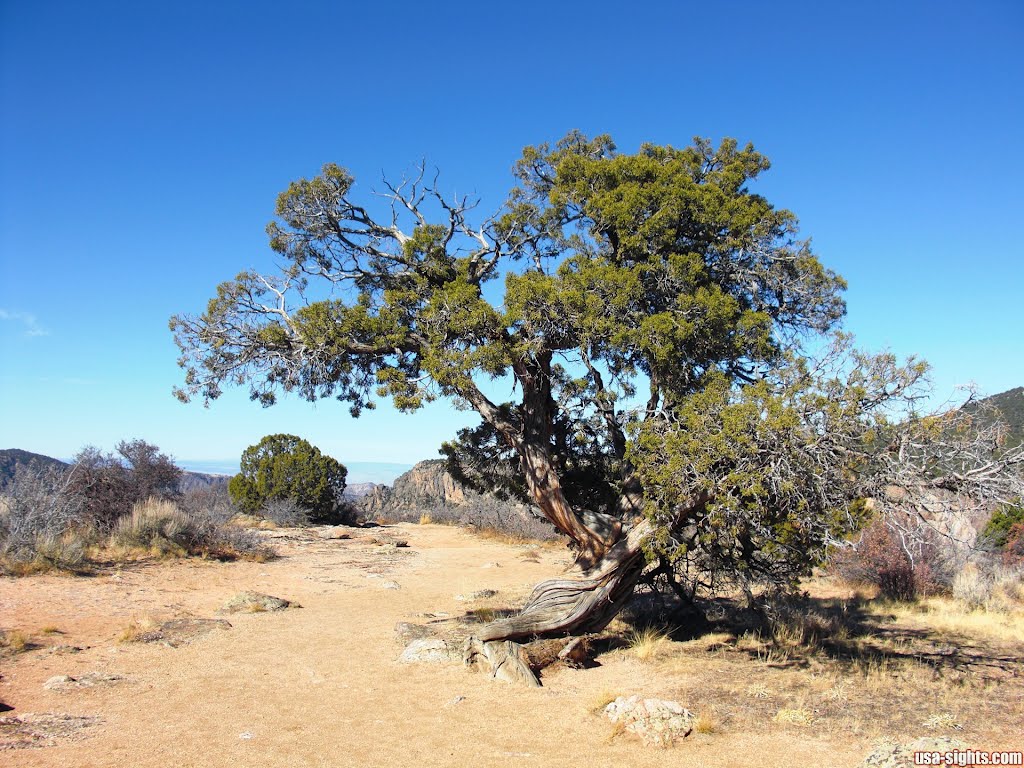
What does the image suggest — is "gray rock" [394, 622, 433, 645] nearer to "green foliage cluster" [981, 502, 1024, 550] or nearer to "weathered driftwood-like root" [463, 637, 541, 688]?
"weathered driftwood-like root" [463, 637, 541, 688]

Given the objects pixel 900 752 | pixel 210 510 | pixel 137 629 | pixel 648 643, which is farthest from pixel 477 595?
pixel 210 510

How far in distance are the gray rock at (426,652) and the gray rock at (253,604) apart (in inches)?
155

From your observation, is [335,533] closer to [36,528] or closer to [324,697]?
[36,528]

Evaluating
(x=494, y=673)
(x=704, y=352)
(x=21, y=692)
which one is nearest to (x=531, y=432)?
(x=704, y=352)

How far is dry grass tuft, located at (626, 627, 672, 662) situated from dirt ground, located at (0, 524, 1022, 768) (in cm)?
14

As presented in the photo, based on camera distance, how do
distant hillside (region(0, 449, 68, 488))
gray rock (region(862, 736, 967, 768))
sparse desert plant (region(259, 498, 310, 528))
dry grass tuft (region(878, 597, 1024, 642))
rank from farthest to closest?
1. distant hillside (region(0, 449, 68, 488))
2. sparse desert plant (region(259, 498, 310, 528))
3. dry grass tuft (region(878, 597, 1024, 642))
4. gray rock (region(862, 736, 967, 768))

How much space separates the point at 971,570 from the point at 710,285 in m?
9.79

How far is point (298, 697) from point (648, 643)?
4.81 m

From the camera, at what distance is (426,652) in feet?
28.1

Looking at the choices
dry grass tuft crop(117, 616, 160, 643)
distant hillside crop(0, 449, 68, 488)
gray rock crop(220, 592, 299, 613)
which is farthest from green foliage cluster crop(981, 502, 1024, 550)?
distant hillside crop(0, 449, 68, 488)

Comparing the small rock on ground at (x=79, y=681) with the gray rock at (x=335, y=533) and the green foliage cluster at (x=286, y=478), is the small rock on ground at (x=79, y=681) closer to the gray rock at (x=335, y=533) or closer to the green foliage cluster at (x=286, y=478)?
the gray rock at (x=335, y=533)

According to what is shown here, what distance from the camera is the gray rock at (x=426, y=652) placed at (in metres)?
8.45

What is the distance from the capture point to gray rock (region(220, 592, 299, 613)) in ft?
36.9

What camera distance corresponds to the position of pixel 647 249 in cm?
852
